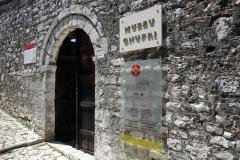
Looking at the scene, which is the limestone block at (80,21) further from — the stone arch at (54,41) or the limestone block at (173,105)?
the limestone block at (173,105)

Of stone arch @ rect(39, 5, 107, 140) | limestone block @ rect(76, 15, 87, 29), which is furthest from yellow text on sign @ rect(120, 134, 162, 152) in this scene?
limestone block @ rect(76, 15, 87, 29)

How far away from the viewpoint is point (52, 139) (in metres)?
4.10

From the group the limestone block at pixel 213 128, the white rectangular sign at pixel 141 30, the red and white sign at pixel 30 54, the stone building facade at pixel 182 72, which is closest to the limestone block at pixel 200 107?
the stone building facade at pixel 182 72

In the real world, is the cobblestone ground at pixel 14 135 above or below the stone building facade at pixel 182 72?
below

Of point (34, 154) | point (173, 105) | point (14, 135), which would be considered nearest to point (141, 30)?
point (173, 105)

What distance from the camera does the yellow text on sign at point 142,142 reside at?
2.17 meters

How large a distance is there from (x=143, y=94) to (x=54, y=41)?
8.04ft

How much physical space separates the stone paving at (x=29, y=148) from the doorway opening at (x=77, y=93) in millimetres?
259

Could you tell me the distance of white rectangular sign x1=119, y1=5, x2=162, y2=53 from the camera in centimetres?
217

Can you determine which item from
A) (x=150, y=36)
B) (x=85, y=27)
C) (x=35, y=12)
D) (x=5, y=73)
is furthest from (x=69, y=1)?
(x=5, y=73)

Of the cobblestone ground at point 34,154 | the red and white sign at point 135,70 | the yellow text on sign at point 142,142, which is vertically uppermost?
the red and white sign at point 135,70

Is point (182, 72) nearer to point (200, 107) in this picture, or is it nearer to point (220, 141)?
point (200, 107)

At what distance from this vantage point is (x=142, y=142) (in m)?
2.31

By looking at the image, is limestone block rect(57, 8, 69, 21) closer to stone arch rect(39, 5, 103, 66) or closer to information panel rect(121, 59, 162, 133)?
stone arch rect(39, 5, 103, 66)
